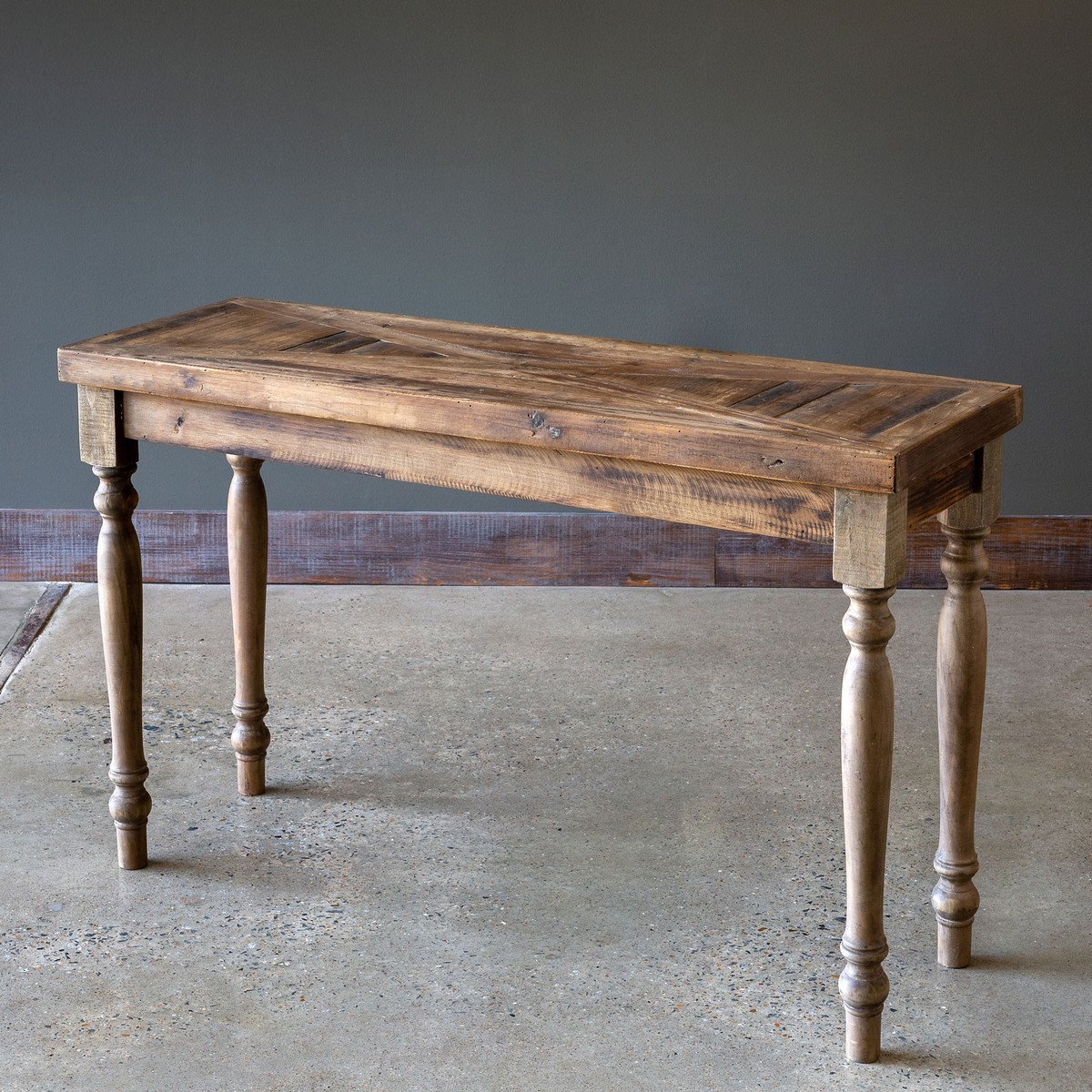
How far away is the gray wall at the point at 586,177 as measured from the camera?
3.81 meters

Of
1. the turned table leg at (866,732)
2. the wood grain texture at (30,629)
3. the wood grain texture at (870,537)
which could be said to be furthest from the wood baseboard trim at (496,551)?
the wood grain texture at (870,537)

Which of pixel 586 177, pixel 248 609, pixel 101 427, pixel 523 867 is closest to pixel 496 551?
pixel 586 177

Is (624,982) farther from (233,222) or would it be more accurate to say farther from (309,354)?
(233,222)

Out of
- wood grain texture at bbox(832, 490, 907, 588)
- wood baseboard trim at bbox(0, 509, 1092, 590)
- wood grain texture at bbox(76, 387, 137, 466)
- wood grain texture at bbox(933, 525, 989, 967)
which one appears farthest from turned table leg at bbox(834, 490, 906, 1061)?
wood baseboard trim at bbox(0, 509, 1092, 590)

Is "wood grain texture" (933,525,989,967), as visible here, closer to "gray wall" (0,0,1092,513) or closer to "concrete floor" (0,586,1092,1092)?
"concrete floor" (0,586,1092,1092)

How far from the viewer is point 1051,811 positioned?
108 inches

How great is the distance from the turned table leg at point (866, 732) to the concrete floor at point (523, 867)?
0.11 meters

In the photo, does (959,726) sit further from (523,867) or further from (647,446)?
(523,867)

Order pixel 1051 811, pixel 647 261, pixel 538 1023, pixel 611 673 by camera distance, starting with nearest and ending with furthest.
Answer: pixel 538 1023, pixel 1051 811, pixel 611 673, pixel 647 261

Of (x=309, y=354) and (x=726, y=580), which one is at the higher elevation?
(x=309, y=354)

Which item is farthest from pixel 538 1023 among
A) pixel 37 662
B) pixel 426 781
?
pixel 37 662

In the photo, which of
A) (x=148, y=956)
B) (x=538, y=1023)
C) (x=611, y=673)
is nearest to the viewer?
(x=538, y=1023)

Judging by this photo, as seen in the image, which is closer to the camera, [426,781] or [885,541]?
[885,541]

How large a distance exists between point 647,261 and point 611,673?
118 centimetres
